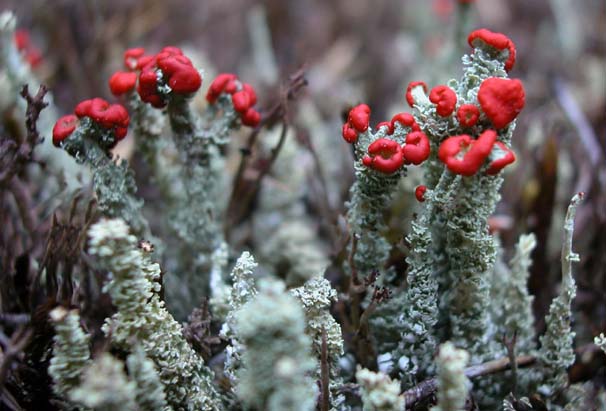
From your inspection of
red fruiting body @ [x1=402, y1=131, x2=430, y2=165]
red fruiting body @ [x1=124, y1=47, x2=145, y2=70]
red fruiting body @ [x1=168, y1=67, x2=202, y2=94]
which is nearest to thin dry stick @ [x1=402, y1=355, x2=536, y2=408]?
red fruiting body @ [x1=402, y1=131, x2=430, y2=165]

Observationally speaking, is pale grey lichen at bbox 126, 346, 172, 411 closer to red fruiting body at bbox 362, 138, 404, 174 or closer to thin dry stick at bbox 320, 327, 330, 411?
thin dry stick at bbox 320, 327, 330, 411

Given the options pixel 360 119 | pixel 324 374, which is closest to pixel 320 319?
pixel 324 374

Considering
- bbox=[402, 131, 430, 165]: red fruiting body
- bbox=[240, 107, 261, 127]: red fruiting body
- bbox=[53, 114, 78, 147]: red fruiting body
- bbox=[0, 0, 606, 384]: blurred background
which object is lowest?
bbox=[402, 131, 430, 165]: red fruiting body

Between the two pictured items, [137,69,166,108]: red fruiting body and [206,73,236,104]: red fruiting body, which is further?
[206,73,236,104]: red fruiting body

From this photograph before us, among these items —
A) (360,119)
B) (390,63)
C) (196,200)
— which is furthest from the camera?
(390,63)

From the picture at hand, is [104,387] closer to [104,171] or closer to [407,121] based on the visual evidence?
[104,171]

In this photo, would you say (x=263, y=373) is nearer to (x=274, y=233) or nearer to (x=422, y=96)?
(x=422, y=96)
